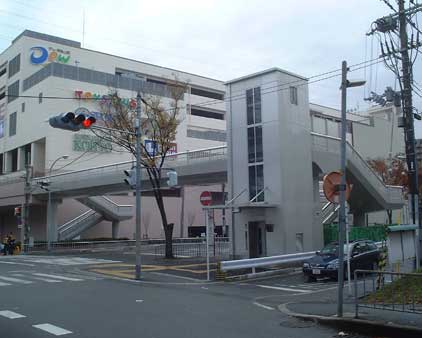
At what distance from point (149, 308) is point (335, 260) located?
9.73 m

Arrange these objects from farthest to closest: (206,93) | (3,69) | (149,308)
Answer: (206,93)
(3,69)
(149,308)

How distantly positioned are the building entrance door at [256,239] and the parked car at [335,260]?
6007mm

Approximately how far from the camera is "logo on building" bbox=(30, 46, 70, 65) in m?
65.9

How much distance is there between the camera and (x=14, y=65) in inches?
2857

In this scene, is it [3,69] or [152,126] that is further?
[3,69]

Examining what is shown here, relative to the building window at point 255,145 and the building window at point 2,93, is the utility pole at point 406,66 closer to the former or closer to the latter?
the building window at point 255,145

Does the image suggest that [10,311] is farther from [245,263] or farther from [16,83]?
[16,83]

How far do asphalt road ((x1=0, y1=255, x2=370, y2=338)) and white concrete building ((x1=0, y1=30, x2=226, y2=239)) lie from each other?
41.2 m

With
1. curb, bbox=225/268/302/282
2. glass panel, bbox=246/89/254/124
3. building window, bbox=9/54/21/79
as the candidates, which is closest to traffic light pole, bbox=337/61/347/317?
curb, bbox=225/268/302/282

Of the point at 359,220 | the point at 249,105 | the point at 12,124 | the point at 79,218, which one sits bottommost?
the point at 359,220

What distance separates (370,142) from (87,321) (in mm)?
72943

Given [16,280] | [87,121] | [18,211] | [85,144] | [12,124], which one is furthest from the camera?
[12,124]

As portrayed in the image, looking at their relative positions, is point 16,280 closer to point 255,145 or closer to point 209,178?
point 255,145

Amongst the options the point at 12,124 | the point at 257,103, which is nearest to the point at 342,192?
the point at 257,103
